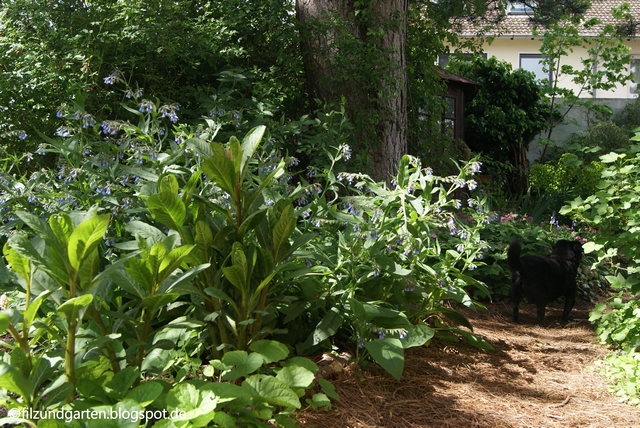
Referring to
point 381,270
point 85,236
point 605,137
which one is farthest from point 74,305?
point 605,137

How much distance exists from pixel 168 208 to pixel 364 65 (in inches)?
137

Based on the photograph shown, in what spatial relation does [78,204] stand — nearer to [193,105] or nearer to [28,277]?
[28,277]

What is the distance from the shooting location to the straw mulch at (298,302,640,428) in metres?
2.72

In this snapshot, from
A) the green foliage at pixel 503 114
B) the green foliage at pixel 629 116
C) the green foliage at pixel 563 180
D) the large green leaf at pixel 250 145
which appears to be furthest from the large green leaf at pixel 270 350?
the green foliage at pixel 629 116

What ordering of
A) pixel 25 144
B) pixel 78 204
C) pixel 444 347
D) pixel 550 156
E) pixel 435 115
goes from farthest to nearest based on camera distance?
pixel 550 156 → pixel 435 115 → pixel 25 144 → pixel 444 347 → pixel 78 204

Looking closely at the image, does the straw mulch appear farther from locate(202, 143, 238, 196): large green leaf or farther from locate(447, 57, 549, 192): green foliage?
locate(447, 57, 549, 192): green foliage

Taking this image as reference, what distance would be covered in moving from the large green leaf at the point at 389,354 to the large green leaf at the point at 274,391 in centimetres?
60

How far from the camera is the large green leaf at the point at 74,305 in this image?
1.87m

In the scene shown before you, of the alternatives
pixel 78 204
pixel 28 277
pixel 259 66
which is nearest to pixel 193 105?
pixel 259 66

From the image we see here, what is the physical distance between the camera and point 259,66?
5816mm

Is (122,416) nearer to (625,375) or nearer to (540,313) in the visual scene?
(625,375)

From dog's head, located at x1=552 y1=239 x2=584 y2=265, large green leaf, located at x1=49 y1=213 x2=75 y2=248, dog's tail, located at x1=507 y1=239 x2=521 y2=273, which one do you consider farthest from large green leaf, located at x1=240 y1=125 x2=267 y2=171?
dog's head, located at x1=552 y1=239 x2=584 y2=265

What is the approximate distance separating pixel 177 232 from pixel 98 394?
0.79 meters

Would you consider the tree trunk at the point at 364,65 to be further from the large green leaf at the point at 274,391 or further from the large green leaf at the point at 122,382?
the large green leaf at the point at 122,382
